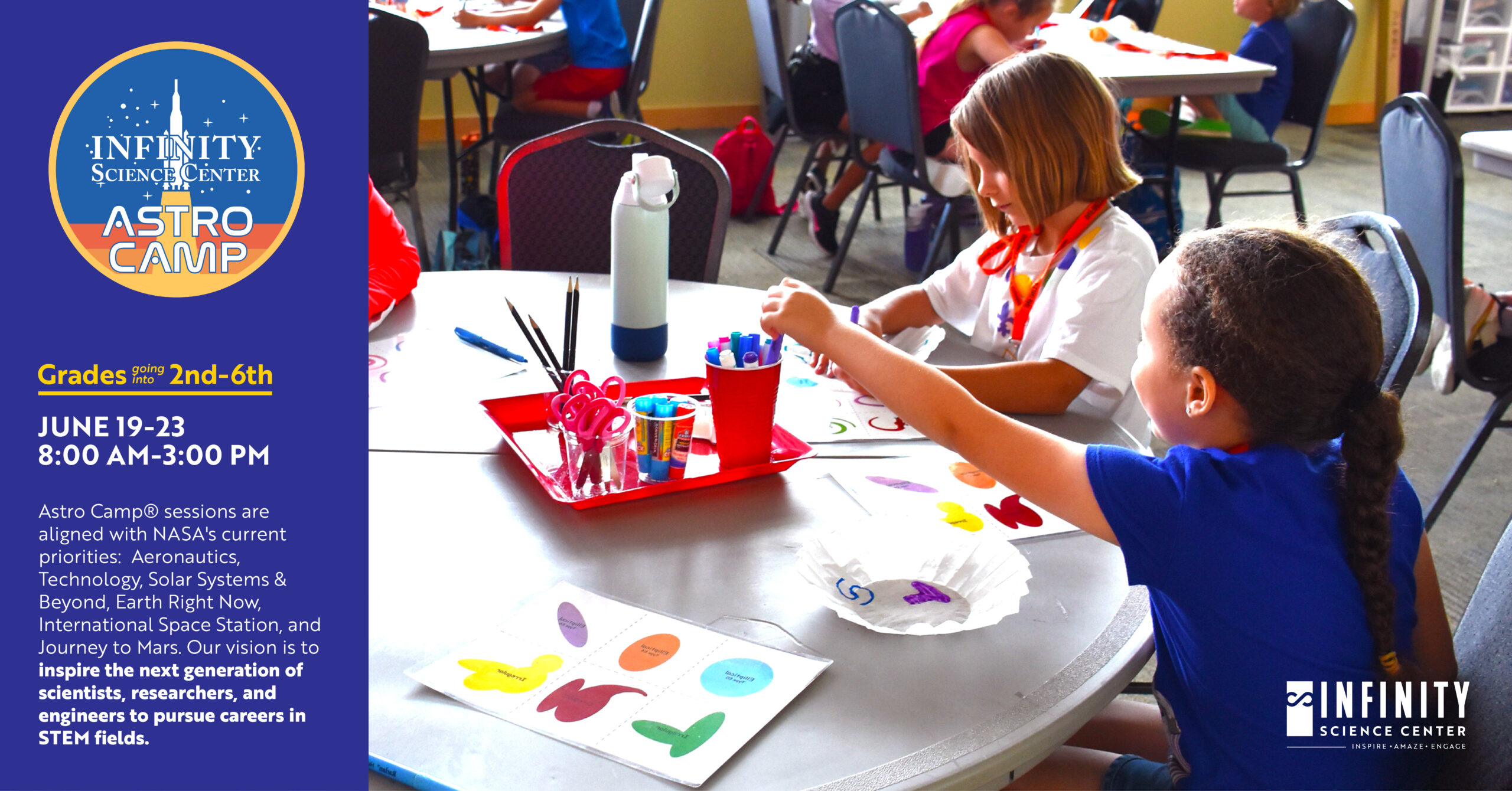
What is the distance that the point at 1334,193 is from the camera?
5.38 meters

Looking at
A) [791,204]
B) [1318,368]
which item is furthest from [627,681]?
[791,204]

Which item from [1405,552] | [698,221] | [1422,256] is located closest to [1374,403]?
[1405,552]

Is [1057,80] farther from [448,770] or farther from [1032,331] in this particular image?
[448,770]

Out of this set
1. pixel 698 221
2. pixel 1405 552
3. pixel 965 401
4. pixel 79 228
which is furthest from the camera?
pixel 698 221

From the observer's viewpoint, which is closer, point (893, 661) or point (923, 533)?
point (893, 661)

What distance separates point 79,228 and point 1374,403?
0.93 metres

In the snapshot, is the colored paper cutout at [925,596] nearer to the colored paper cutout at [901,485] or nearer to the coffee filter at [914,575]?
the coffee filter at [914,575]

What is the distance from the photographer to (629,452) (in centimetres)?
112

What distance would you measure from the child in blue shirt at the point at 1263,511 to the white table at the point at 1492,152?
2.19m

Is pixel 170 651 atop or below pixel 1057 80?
below

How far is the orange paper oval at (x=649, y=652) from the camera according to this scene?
86 centimetres

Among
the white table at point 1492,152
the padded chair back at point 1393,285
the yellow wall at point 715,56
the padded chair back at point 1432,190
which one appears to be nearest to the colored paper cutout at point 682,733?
the padded chair back at point 1393,285

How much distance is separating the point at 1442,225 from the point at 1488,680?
1530mm

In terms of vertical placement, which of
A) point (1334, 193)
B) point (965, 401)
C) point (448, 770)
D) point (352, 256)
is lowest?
point (1334, 193)
